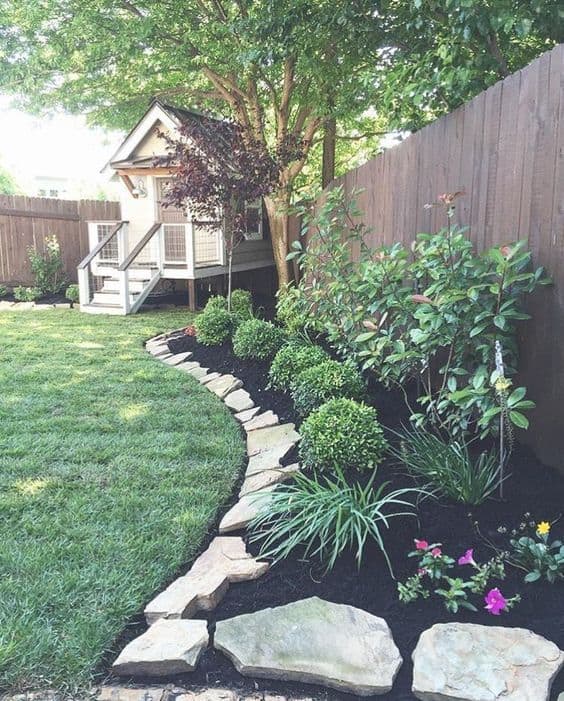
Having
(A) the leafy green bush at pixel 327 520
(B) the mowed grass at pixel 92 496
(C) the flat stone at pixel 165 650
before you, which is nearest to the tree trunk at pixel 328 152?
(B) the mowed grass at pixel 92 496

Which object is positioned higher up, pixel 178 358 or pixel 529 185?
pixel 529 185

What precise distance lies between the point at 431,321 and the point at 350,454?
772 millimetres

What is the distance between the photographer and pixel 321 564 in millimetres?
2172

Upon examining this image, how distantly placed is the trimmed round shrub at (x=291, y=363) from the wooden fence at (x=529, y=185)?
1320 millimetres

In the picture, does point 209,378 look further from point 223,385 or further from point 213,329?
point 213,329

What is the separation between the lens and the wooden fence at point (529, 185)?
8.01 ft

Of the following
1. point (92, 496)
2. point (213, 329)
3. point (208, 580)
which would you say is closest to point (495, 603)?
point (208, 580)

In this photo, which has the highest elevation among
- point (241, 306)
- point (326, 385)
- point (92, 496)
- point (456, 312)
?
point (456, 312)

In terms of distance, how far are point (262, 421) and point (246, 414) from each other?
0.26m

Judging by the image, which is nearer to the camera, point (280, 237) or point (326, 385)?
point (326, 385)

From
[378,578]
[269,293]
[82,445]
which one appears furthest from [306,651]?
[269,293]

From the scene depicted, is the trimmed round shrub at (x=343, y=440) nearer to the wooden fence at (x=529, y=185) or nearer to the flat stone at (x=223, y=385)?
the wooden fence at (x=529, y=185)

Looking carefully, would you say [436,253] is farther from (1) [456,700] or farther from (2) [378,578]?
(1) [456,700]

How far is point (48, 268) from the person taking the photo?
11.1m
